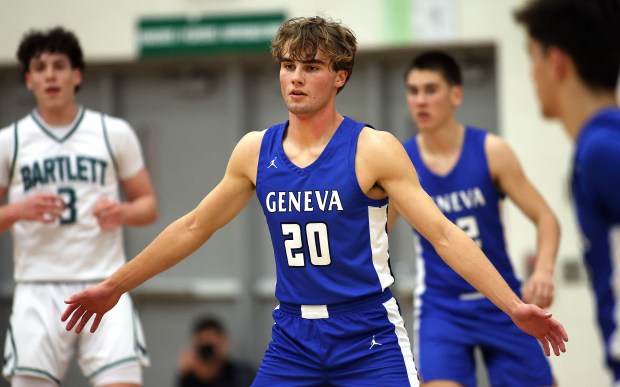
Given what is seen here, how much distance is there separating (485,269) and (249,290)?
6193mm

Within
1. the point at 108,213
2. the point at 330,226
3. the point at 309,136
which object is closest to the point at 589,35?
the point at 330,226

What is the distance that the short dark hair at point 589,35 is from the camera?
3.07m

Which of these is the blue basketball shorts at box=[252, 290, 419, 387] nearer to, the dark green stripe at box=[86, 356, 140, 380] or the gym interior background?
the dark green stripe at box=[86, 356, 140, 380]

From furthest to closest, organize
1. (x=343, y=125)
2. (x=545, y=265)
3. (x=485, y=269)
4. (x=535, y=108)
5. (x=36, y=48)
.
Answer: (x=535, y=108) → (x=36, y=48) → (x=545, y=265) → (x=343, y=125) → (x=485, y=269)

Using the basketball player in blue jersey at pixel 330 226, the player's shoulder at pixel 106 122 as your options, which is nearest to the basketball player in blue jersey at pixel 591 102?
the basketball player in blue jersey at pixel 330 226

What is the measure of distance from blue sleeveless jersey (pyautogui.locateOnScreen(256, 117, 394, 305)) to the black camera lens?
15.8 ft

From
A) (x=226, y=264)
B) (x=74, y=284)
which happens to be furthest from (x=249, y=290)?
(x=74, y=284)

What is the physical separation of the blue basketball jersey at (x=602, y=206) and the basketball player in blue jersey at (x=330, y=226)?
116cm

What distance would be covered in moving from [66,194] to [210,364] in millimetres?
3575

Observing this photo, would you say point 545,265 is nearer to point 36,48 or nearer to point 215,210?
point 215,210

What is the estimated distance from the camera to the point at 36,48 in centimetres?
618

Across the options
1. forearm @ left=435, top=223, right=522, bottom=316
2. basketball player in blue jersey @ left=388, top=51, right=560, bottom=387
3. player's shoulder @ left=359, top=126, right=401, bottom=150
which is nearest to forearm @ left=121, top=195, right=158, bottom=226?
basketball player in blue jersey @ left=388, top=51, right=560, bottom=387

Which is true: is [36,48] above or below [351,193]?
above

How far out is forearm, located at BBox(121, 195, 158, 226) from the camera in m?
6.08
